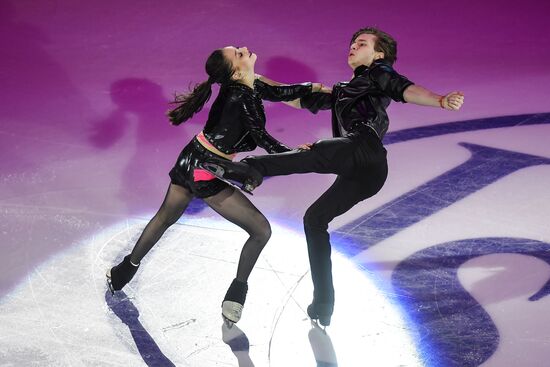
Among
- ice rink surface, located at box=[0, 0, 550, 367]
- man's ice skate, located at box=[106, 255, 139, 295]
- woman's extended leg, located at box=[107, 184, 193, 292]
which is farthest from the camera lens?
Result: man's ice skate, located at box=[106, 255, 139, 295]

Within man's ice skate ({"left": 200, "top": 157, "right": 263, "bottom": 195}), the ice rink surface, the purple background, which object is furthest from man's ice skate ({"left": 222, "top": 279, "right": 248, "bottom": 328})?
the purple background

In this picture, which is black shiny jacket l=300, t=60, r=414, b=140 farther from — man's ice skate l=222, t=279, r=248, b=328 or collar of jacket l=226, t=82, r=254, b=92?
man's ice skate l=222, t=279, r=248, b=328

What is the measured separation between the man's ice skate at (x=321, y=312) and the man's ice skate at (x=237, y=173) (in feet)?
2.57

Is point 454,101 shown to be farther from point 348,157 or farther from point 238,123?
point 238,123

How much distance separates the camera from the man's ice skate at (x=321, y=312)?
410 cm

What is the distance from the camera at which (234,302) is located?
4.15m

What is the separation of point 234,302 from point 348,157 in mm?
995

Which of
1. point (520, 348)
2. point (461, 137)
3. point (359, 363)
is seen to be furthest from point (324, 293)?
point (461, 137)

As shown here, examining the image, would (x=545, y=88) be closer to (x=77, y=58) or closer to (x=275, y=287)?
(x=275, y=287)

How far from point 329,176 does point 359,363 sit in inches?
87.9

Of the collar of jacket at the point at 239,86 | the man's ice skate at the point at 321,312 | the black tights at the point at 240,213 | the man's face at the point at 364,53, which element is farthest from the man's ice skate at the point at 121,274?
the man's face at the point at 364,53

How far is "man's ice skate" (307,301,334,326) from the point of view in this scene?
4.10 metres

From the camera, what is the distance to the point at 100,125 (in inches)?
260

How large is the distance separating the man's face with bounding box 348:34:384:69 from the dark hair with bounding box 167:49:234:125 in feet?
2.29
